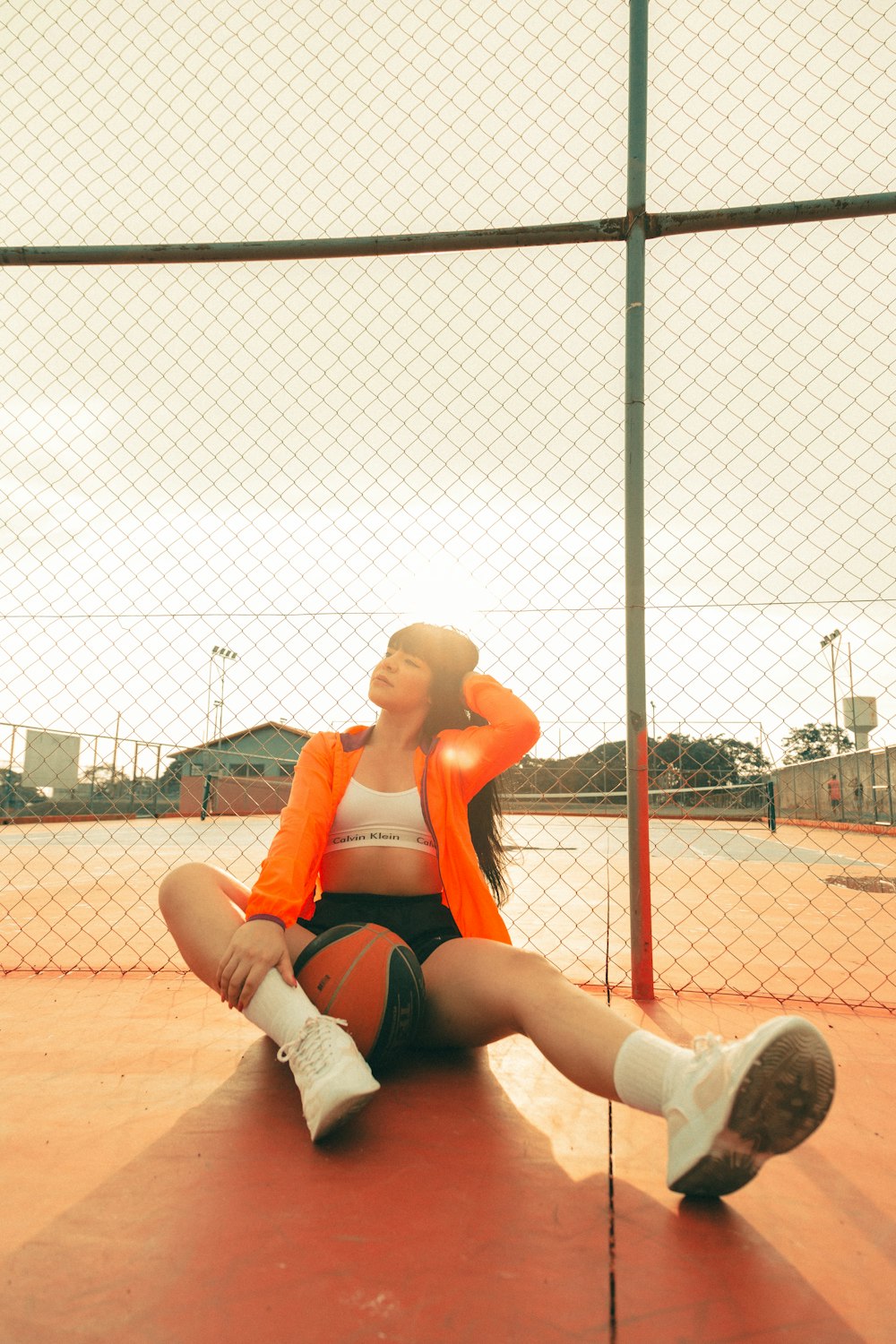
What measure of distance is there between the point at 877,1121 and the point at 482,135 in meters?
3.05

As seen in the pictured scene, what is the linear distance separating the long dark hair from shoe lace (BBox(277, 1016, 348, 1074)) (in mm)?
738

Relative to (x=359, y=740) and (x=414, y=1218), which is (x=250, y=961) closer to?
(x=414, y=1218)

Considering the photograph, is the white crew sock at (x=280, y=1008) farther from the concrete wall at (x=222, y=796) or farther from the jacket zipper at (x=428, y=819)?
the concrete wall at (x=222, y=796)

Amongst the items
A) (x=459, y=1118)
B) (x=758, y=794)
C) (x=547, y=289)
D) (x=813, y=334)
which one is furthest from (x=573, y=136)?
(x=758, y=794)

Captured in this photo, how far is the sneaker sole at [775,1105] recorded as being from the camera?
1082mm

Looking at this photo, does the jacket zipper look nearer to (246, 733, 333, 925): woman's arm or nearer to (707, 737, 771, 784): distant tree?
(246, 733, 333, 925): woman's arm

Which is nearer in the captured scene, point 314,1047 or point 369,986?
point 314,1047

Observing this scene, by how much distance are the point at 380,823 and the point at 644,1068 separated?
2.78ft

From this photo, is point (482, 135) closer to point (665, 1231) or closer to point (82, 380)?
point (82, 380)

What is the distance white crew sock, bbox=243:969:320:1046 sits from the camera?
146 centimetres

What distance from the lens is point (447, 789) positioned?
6.35 feet

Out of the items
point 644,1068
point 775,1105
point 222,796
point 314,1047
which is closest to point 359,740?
point 314,1047

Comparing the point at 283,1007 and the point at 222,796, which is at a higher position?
the point at 283,1007

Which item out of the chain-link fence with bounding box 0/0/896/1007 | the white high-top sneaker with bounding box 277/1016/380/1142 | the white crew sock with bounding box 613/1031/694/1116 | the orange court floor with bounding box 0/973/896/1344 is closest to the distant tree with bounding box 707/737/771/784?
the chain-link fence with bounding box 0/0/896/1007
